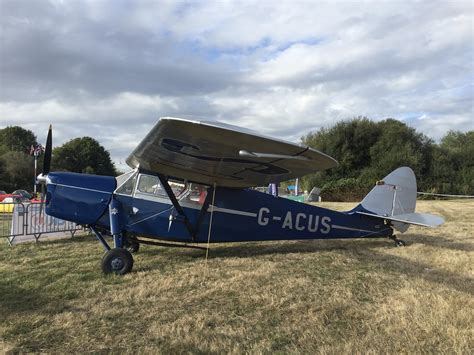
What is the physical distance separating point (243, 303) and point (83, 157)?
265 feet

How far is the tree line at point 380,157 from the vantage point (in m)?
40.1

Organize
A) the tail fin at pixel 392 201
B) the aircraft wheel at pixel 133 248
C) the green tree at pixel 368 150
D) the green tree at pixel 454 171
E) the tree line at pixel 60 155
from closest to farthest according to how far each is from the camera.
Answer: the aircraft wheel at pixel 133 248 → the tail fin at pixel 392 201 → the green tree at pixel 368 150 → the green tree at pixel 454 171 → the tree line at pixel 60 155

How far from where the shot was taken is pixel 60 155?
245ft

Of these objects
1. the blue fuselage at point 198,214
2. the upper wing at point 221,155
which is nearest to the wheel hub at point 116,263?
the blue fuselage at point 198,214

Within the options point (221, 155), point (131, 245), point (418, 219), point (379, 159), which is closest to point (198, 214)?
point (131, 245)

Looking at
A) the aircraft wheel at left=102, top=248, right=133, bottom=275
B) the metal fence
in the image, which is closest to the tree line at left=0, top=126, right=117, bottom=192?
the metal fence

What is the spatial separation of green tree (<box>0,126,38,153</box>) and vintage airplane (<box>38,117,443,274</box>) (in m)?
84.0

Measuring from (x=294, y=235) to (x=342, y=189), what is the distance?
3118cm

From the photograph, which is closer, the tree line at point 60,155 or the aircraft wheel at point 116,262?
the aircraft wheel at point 116,262

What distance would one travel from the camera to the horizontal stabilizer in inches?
322

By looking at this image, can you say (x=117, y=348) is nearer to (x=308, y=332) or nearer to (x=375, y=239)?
(x=308, y=332)

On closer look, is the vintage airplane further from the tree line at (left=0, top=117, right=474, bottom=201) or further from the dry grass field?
the tree line at (left=0, top=117, right=474, bottom=201)

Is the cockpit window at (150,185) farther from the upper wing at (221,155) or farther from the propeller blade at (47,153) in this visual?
the propeller blade at (47,153)

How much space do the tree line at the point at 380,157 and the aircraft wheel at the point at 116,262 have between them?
33.7 meters
